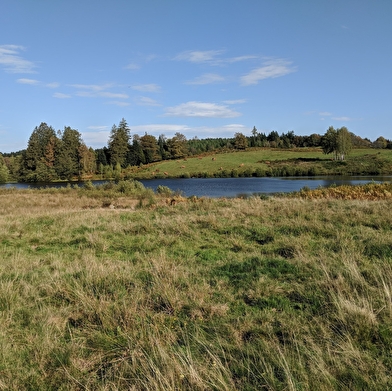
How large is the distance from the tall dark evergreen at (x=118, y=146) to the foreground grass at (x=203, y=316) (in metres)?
76.2

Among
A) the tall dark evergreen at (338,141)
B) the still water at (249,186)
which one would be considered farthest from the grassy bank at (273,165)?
the still water at (249,186)

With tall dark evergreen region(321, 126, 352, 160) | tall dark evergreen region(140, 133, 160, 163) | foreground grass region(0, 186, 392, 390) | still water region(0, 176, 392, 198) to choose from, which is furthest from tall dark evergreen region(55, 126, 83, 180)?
foreground grass region(0, 186, 392, 390)

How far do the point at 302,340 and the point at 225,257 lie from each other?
365 cm

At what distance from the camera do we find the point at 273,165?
213 ft

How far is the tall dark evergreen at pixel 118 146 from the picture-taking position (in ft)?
269

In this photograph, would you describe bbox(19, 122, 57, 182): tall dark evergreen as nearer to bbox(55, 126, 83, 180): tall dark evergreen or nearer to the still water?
bbox(55, 126, 83, 180): tall dark evergreen

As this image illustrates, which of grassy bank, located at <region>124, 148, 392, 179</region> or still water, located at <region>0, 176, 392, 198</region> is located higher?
grassy bank, located at <region>124, 148, 392, 179</region>

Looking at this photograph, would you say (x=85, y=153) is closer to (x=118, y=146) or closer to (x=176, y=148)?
(x=118, y=146)

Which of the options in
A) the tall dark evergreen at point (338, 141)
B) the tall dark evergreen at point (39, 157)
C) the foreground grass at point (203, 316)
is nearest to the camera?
the foreground grass at point (203, 316)

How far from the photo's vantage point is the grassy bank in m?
59.5

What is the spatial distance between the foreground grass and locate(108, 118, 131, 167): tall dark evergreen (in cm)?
7623

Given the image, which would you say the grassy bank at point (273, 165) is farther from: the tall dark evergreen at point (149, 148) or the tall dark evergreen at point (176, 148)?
the tall dark evergreen at point (149, 148)

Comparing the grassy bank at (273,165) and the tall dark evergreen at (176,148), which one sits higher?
the tall dark evergreen at (176,148)

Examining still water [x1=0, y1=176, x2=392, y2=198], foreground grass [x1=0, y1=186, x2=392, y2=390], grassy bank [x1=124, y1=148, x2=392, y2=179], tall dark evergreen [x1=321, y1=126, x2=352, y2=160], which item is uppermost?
tall dark evergreen [x1=321, y1=126, x2=352, y2=160]
